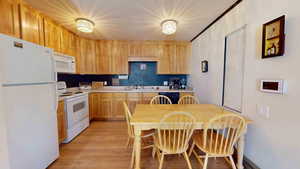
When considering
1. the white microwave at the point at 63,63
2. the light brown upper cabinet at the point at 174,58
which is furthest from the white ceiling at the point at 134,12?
the light brown upper cabinet at the point at 174,58

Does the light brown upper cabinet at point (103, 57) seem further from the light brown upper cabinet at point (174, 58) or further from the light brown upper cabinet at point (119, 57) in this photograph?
the light brown upper cabinet at point (174, 58)

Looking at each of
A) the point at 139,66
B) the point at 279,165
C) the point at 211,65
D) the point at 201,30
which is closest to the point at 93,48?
the point at 139,66

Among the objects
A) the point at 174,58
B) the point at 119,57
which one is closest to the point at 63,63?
the point at 119,57

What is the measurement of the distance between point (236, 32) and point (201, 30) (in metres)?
1.14

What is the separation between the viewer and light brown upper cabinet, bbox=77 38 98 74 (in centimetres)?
355

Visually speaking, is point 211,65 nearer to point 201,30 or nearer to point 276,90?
point 201,30

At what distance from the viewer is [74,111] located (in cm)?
268

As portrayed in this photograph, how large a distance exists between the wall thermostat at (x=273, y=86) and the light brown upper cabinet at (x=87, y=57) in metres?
3.77

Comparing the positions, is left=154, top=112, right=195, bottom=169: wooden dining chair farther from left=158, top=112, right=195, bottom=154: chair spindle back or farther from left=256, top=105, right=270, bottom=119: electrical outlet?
left=256, top=105, right=270, bottom=119: electrical outlet

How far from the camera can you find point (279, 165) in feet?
4.28

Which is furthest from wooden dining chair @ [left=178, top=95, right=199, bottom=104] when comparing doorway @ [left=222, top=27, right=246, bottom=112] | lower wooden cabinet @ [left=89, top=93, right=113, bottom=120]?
lower wooden cabinet @ [left=89, top=93, right=113, bottom=120]

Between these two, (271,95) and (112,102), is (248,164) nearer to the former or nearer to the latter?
(271,95)

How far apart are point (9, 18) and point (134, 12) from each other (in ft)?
5.64

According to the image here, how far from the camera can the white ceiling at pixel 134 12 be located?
1.86 meters
